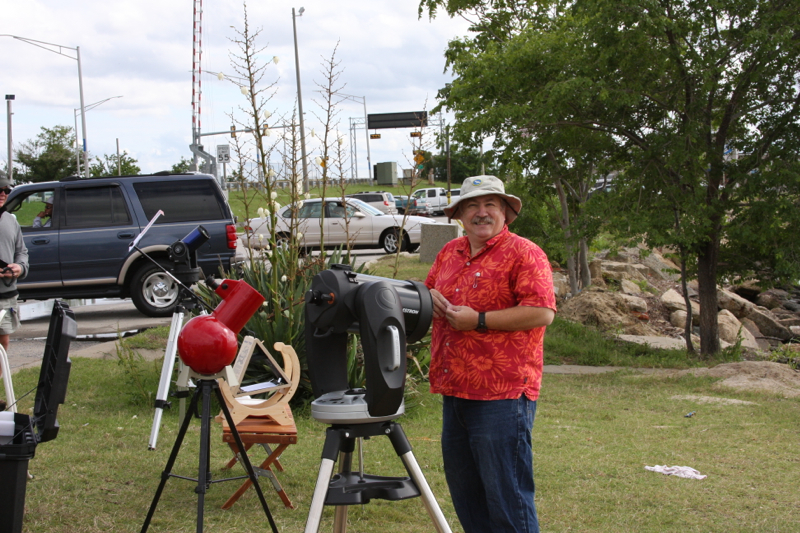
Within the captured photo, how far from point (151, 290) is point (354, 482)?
8.83 metres

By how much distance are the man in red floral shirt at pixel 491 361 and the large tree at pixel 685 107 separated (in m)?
7.08

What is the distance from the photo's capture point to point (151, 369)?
728 cm

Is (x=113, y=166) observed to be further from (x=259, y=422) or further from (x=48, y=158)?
(x=259, y=422)

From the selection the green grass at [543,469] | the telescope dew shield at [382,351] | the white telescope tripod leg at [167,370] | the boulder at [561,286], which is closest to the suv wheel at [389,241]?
the boulder at [561,286]

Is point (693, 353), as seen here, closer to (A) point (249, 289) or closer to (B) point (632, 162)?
(B) point (632, 162)

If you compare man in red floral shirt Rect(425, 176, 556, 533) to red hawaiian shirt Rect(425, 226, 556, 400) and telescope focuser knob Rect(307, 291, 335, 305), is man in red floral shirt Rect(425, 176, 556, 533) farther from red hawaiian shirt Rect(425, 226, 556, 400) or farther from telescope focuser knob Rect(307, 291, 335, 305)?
telescope focuser knob Rect(307, 291, 335, 305)

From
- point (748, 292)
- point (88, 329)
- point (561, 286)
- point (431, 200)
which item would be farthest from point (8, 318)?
point (431, 200)

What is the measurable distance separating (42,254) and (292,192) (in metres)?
5.90

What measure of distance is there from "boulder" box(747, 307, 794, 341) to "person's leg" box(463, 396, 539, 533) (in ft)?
48.3

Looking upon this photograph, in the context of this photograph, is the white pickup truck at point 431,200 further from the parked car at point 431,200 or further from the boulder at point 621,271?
the boulder at point 621,271

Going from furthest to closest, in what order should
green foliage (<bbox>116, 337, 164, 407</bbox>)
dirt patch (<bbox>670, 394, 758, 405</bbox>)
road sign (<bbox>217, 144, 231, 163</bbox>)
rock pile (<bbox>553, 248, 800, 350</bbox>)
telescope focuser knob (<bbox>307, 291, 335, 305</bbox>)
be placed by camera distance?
rock pile (<bbox>553, 248, 800, 350</bbox>), road sign (<bbox>217, 144, 231, 163</bbox>), dirt patch (<bbox>670, 394, 758, 405</bbox>), green foliage (<bbox>116, 337, 164, 407</bbox>), telescope focuser knob (<bbox>307, 291, 335, 305</bbox>)

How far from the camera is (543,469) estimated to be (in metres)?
5.04

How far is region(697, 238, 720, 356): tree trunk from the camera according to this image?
10.9 meters

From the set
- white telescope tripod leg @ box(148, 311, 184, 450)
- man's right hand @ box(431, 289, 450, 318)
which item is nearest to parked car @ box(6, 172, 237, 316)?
white telescope tripod leg @ box(148, 311, 184, 450)
